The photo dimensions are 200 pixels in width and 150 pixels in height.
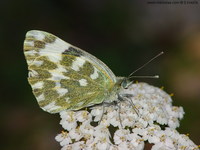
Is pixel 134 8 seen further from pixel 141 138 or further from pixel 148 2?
pixel 141 138

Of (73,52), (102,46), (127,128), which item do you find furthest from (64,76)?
(102,46)

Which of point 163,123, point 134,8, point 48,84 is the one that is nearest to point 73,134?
point 48,84

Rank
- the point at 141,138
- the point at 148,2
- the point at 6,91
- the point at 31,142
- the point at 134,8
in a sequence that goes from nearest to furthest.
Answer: the point at 141,138
the point at 31,142
the point at 6,91
the point at 134,8
the point at 148,2

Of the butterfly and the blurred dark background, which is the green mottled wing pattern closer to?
the butterfly

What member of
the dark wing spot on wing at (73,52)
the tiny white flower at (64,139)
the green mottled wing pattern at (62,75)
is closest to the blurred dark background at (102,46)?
the green mottled wing pattern at (62,75)

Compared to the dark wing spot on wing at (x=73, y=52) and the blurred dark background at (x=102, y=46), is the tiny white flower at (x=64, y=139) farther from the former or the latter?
the blurred dark background at (x=102, y=46)

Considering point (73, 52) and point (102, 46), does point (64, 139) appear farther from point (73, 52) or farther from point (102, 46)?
point (102, 46)

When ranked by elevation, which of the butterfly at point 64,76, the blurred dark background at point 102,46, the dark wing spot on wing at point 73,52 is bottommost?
the blurred dark background at point 102,46

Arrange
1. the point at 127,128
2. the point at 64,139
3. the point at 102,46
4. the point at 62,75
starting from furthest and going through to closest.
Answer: the point at 102,46
the point at 62,75
the point at 127,128
the point at 64,139
